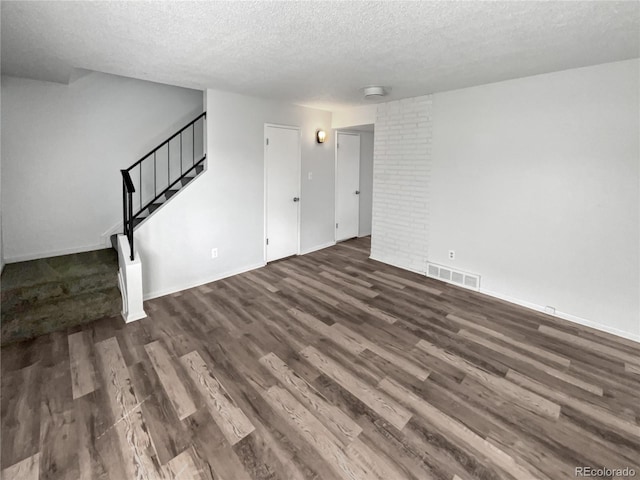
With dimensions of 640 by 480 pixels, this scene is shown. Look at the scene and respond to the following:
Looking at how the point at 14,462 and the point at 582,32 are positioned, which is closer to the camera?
the point at 14,462

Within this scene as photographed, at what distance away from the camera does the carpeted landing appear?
285cm

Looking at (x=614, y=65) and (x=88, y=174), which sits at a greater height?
(x=614, y=65)

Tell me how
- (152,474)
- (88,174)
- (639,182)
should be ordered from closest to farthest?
(152,474)
(639,182)
(88,174)

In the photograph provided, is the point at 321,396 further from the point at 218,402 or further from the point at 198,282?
the point at 198,282

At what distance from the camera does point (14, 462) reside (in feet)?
5.46

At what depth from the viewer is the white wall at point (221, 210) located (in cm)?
381

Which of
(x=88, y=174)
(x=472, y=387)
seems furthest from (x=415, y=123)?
(x=88, y=174)

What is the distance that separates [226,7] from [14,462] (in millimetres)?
2818

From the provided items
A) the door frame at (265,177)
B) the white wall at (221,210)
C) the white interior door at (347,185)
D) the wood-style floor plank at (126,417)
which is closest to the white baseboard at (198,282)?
the white wall at (221,210)

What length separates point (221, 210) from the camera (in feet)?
14.0

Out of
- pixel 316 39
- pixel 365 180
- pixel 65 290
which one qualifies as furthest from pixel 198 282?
pixel 365 180

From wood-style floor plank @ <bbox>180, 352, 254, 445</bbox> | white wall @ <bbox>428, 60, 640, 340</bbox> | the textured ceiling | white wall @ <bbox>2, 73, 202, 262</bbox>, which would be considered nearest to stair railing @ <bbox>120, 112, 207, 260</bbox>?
white wall @ <bbox>2, 73, 202, 262</bbox>

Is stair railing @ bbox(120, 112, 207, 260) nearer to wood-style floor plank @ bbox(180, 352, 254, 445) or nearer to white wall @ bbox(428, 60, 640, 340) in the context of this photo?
wood-style floor plank @ bbox(180, 352, 254, 445)

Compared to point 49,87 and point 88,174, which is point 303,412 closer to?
point 88,174
